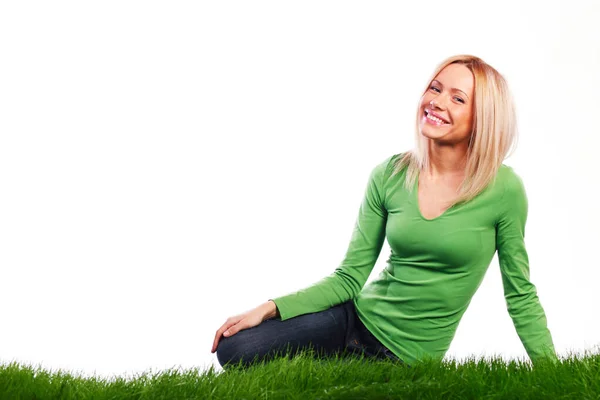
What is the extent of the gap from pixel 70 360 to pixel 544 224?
2880mm

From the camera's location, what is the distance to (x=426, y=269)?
303 cm

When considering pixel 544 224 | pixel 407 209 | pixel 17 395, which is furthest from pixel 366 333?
pixel 544 224

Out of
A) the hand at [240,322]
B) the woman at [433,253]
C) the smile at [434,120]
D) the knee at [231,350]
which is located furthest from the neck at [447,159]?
the knee at [231,350]

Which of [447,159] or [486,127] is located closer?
[486,127]

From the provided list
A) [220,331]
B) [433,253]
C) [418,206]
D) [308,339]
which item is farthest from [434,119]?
[220,331]

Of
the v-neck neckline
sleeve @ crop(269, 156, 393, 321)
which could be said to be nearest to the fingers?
sleeve @ crop(269, 156, 393, 321)

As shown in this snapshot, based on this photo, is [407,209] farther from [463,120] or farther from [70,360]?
[70,360]

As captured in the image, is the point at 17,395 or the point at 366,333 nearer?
the point at 17,395

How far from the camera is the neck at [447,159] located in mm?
3023

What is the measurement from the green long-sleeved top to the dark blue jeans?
28mm

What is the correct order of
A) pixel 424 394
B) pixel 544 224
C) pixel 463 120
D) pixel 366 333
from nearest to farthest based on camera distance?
pixel 424 394 → pixel 463 120 → pixel 366 333 → pixel 544 224

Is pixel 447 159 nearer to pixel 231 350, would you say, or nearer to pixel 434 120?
pixel 434 120

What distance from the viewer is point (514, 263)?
2926 mm

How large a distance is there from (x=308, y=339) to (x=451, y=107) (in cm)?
90
